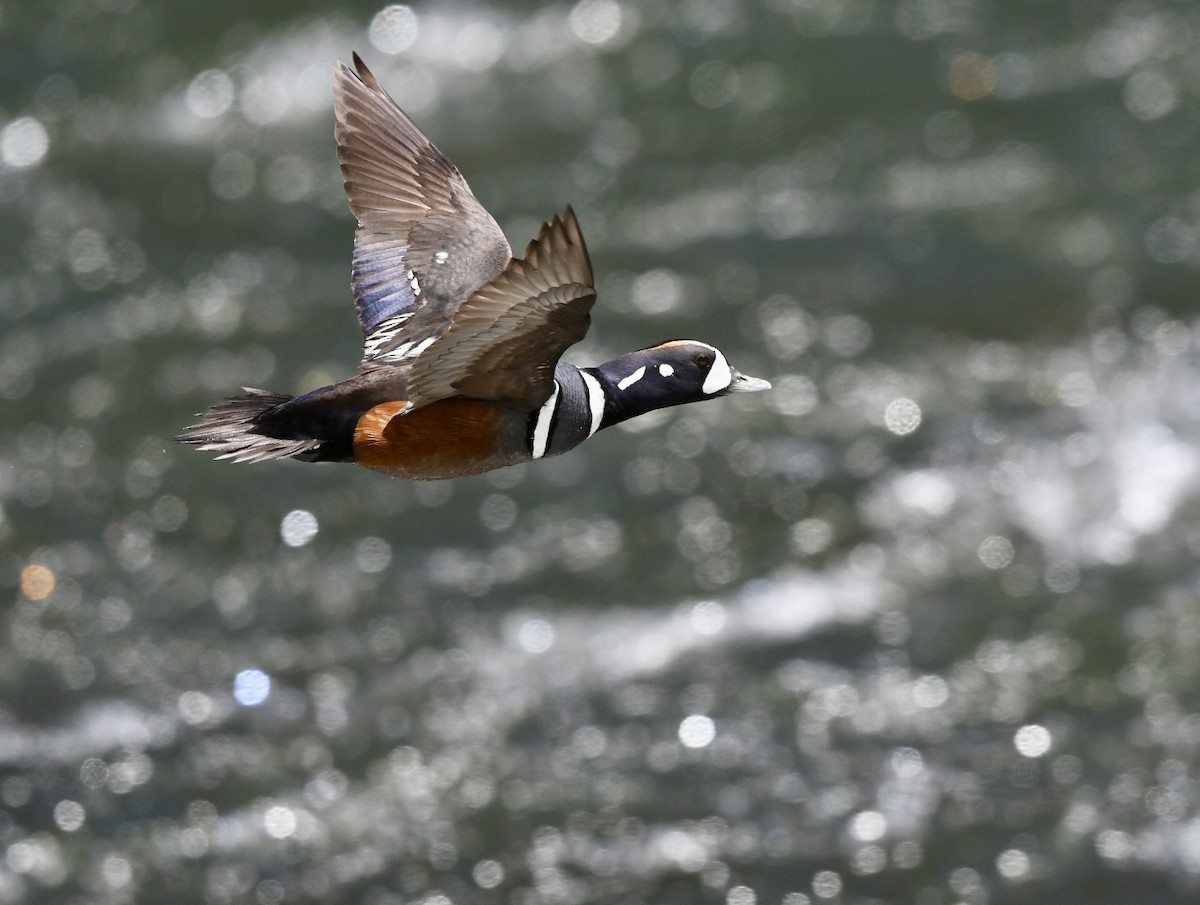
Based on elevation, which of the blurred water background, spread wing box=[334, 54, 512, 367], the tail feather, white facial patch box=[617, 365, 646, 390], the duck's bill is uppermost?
spread wing box=[334, 54, 512, 367]

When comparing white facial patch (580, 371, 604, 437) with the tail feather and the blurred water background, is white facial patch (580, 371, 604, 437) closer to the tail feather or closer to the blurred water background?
the tail feather

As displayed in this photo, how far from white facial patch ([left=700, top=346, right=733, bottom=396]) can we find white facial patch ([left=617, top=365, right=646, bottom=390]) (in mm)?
173

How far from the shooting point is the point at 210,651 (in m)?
9.79

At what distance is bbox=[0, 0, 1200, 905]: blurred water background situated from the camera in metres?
9.16

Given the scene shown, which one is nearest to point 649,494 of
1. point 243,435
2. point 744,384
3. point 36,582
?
point 36,582

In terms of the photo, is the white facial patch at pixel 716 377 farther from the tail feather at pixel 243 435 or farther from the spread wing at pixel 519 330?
the tail feather at pixel 243 435

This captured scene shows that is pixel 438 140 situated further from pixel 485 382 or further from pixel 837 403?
pixel 485 382

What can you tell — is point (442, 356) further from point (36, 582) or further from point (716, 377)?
point (36, 582)

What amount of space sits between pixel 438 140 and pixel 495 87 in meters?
0.78

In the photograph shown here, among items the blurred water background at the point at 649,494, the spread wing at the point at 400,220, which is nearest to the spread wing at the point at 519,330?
the spread wing at the point at 400,220

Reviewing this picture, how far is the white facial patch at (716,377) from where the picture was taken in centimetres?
461

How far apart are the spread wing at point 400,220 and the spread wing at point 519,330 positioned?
24.8 inches

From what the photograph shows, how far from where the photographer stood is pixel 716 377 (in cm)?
462

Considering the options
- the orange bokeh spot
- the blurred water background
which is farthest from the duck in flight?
the orange bokeh spot
